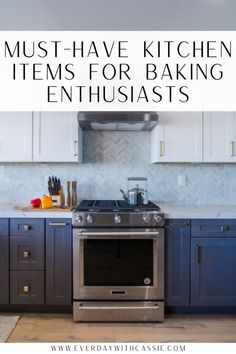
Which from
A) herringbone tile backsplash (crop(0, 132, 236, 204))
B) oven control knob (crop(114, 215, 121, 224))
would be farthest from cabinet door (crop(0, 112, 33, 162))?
oven control knob (crop(114, 215, 121, 224))

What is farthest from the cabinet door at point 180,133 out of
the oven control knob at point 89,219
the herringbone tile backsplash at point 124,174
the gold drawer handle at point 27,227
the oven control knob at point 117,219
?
the gold drawer handle at point 27,227

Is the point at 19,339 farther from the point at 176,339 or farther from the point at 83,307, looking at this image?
the point at 176,339

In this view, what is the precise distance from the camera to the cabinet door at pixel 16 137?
2699 mm

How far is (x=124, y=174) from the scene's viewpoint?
3043 millimetres

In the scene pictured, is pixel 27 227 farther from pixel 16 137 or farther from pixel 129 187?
pixel 129 187

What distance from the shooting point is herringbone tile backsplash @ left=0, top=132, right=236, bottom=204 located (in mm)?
3023

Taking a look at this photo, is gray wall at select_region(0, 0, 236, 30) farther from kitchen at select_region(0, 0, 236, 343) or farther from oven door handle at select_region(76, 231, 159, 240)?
oven door handle at select_region(76, 231, 159, 240)

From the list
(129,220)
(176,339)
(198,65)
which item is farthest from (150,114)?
(176,339)

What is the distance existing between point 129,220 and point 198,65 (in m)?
1.69

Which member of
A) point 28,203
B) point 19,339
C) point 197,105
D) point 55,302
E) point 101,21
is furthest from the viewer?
point 28,203

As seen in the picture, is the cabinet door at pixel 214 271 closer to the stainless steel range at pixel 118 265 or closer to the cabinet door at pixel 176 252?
the cabinet door at pixel 176 252

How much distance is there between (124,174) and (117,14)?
154 cm

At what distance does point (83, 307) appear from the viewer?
2309mm

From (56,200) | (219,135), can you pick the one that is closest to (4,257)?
(56,200)
